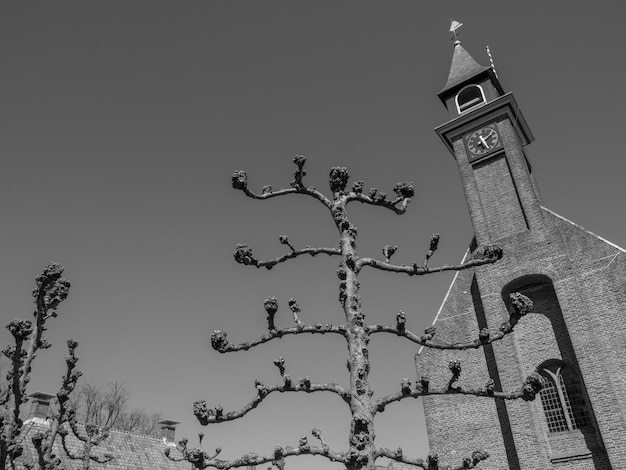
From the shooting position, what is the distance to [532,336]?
48.4ft

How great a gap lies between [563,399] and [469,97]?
42.6 feet

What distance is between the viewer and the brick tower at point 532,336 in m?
12.8

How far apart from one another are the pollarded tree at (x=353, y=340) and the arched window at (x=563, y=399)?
9.78 m

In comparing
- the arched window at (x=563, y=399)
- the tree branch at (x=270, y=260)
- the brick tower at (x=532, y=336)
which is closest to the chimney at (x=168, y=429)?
the brick tower at (x=532, y=336)

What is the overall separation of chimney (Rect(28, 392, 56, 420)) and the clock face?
19.4 m

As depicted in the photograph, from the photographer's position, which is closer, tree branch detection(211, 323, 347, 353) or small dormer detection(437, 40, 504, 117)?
tree branch detection(211, 323, 347, 353)

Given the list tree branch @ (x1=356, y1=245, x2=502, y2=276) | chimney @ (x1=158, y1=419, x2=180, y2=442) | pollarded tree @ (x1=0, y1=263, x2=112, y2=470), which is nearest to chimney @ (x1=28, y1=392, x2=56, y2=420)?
chimney @ (x1=158, y1=419, x2=180, y2=442)

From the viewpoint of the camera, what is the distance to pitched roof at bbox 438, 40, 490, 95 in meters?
21.5

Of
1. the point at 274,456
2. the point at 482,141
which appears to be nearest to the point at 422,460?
the point at 274,456

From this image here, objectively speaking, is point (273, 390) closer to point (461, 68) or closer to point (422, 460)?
point (422, 460)

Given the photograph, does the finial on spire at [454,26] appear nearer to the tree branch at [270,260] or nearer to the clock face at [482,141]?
the clock face at [482,141]

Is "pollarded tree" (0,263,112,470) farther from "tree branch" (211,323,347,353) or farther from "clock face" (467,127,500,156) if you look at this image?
"clock face" (467,127,500,156)

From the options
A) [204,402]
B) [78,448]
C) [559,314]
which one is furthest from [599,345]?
[78,448]

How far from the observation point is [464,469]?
5.34 meters
